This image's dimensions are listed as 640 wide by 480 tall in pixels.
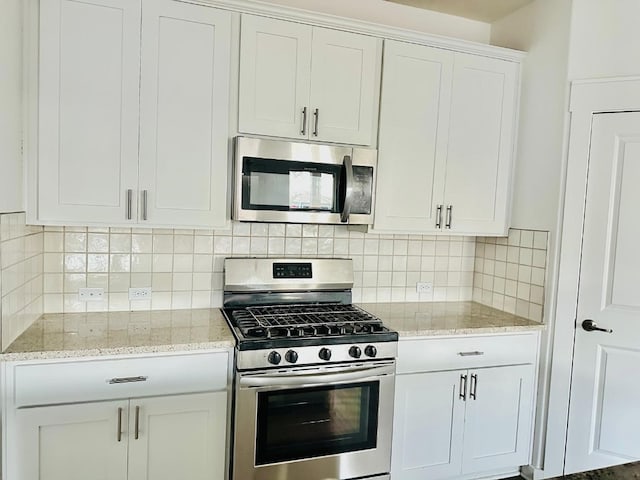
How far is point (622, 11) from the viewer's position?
7.86 feet

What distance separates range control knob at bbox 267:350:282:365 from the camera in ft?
6.69

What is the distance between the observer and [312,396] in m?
2.16

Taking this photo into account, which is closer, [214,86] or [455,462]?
[214,86]

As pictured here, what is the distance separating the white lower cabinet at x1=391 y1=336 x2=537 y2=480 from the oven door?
0.12 m

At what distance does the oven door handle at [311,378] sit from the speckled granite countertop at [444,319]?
9.1 inches

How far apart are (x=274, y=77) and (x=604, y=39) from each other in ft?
5.87

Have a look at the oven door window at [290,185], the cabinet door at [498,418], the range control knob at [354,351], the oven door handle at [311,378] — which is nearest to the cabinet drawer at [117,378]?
the oven door handle at [311,378]

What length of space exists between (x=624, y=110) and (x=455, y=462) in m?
2.09

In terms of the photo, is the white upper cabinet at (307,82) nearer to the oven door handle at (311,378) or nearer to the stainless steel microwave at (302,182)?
the stainless steel microwave at (302,182)

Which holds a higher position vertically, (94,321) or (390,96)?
(390,96)

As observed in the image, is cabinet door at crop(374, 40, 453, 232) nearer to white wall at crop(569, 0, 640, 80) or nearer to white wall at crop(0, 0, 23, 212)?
white wall at crop(569, 0, 640, 80)

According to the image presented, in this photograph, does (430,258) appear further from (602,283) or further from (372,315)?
(602,283)

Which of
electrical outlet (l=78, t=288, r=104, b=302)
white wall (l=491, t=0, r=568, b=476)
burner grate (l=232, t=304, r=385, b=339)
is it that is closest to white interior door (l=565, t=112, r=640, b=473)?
white wall (l=491, t=0, r=568, b=476)

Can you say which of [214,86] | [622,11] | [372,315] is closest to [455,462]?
[372,315]
